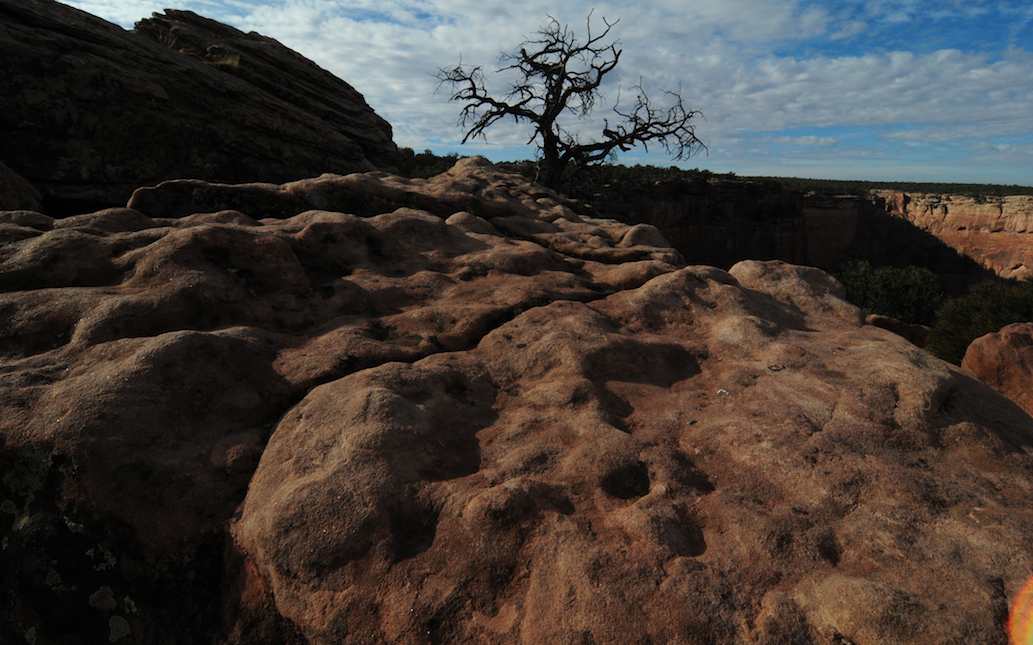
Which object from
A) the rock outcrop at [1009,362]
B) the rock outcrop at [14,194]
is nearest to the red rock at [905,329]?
the rock outcrop at [1009,362]

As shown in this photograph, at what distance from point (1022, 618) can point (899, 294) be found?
2617cm

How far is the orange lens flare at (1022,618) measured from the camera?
2.22 meters

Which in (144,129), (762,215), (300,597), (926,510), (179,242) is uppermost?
(144,129)

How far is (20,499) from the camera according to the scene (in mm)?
2824

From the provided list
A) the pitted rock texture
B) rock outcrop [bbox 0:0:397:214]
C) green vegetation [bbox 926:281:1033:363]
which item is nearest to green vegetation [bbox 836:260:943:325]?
green vegetation [bbox 926:281:1033:363]

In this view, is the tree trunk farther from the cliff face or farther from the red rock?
the cliff face

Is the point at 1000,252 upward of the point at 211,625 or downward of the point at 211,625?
downward

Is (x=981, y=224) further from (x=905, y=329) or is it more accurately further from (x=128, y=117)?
(x=128, y=117)

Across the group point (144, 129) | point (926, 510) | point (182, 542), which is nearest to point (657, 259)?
point (926, 510)

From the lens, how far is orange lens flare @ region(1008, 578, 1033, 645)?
222cm

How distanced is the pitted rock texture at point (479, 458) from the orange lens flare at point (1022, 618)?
0.05m

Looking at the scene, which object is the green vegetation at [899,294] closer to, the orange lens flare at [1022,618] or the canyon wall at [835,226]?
the canyon wall at [835,226]

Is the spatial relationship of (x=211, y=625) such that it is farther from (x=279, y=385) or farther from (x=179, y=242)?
(x=179, y=242)

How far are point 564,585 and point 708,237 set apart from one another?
3223 cm
